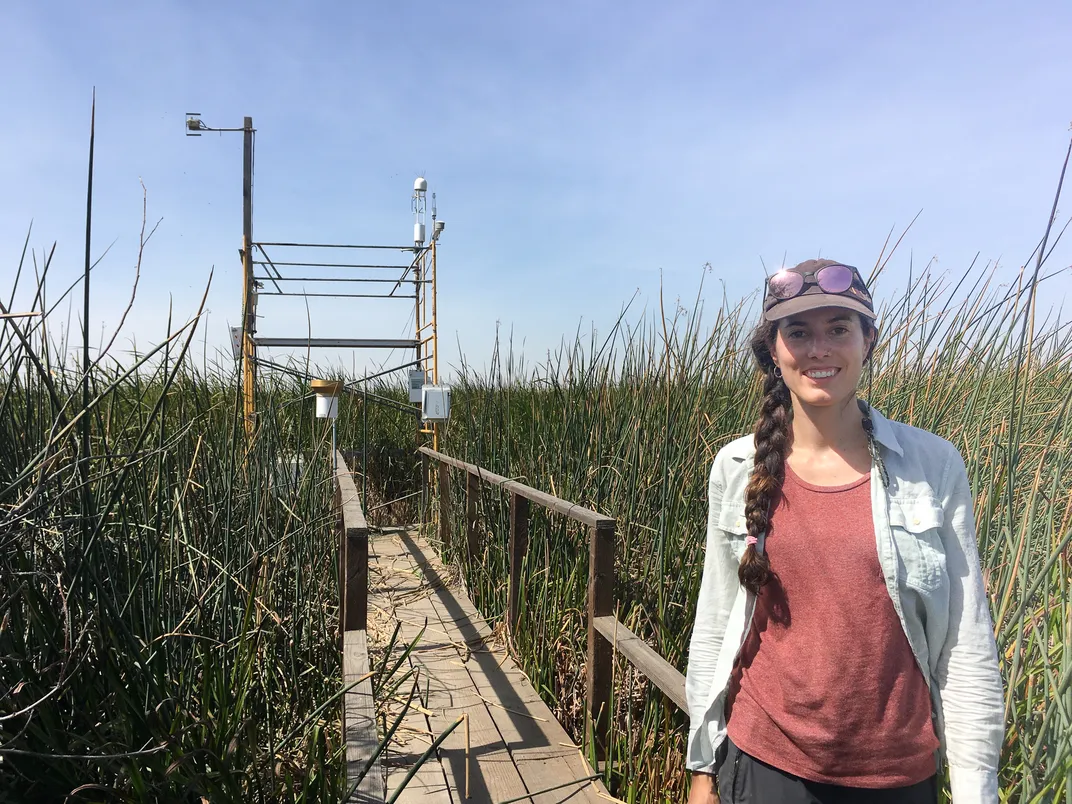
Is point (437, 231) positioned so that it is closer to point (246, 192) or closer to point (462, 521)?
point (246, 192)

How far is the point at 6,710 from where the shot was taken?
44.2 inches

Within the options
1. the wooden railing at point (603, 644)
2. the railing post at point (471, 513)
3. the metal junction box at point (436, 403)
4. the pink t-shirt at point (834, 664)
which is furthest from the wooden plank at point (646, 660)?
the metal junction box at point (436, 403)

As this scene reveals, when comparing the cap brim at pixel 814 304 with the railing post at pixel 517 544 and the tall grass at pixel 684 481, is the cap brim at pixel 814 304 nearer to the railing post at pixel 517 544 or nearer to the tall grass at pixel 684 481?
the tall grass at pixel 684 481

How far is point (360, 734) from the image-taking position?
1120mm

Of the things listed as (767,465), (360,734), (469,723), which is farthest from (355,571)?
(767,465)

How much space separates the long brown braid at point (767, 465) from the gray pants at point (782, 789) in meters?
0.29

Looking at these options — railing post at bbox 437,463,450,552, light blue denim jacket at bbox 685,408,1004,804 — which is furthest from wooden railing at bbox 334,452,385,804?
railing post at bbox 437,463,450,552

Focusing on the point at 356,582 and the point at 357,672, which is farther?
the point at 356,582

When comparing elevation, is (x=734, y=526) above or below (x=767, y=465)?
below

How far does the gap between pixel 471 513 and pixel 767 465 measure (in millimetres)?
2771

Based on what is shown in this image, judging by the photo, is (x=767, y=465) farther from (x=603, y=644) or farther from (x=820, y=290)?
(x=603, y=644)

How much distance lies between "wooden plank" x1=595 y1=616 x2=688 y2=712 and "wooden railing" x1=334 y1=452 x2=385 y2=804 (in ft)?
2.29

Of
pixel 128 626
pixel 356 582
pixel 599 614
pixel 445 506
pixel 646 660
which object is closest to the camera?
pixel 128 626

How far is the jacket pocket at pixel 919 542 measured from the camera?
102cm
